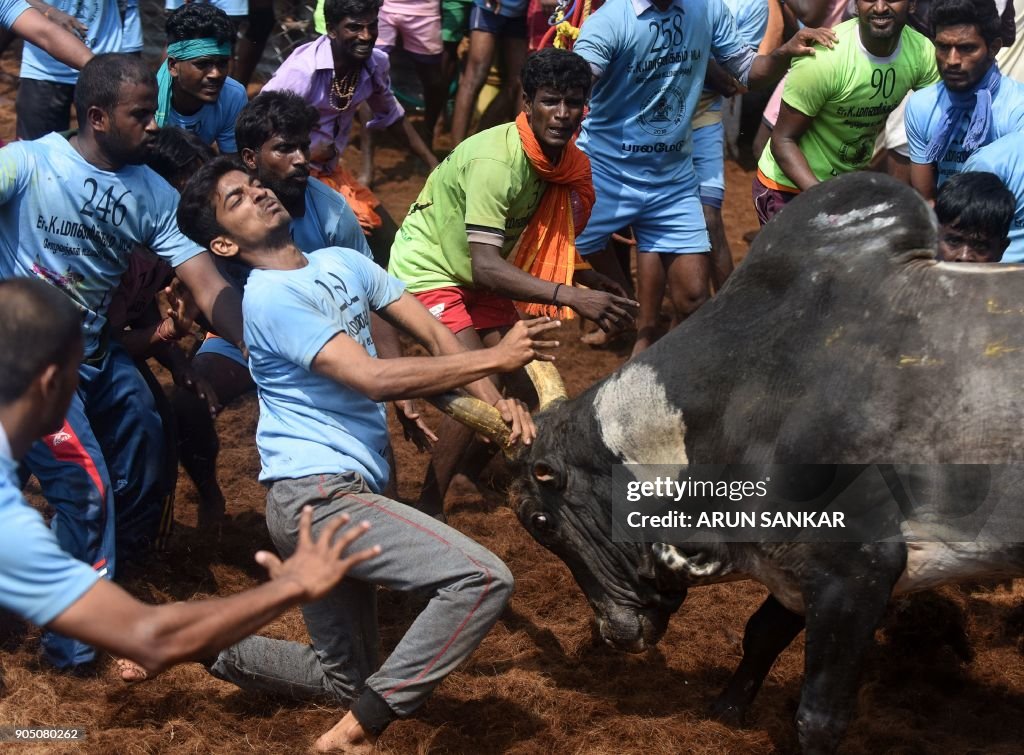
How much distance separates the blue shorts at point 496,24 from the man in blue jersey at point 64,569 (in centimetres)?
717

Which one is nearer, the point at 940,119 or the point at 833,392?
the point at 833,392

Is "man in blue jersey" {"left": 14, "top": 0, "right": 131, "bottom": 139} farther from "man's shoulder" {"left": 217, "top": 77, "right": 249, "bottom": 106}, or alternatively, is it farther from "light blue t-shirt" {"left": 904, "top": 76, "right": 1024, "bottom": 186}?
"light blue t-shirt" {"left": 904, "top": 76, "right": 1024, "bottom": 186}

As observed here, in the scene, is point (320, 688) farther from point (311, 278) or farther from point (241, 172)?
point (241, 172)

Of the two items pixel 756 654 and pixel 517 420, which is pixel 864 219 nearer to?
pixel 517 420

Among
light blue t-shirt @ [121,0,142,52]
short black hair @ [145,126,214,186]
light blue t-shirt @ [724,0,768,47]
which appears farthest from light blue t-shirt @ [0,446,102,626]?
light blue t-shirt @ [724,0,768,47]

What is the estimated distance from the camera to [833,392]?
12.8ft

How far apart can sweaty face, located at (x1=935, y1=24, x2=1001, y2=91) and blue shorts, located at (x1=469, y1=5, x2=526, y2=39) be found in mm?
4531

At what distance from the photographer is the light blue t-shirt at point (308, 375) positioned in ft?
13.0

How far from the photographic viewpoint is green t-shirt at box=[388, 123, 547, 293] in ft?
17.9

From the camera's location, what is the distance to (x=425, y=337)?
4.51 m

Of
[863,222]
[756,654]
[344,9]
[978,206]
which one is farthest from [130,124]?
[978,206]

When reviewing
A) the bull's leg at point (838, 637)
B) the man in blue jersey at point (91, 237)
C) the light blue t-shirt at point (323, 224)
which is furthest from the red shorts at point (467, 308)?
the bull's leg at point (838, 637)

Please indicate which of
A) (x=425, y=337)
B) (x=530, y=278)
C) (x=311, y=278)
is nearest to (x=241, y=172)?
(x=311, y=278)

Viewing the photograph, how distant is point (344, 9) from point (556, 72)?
1564 millimetres
